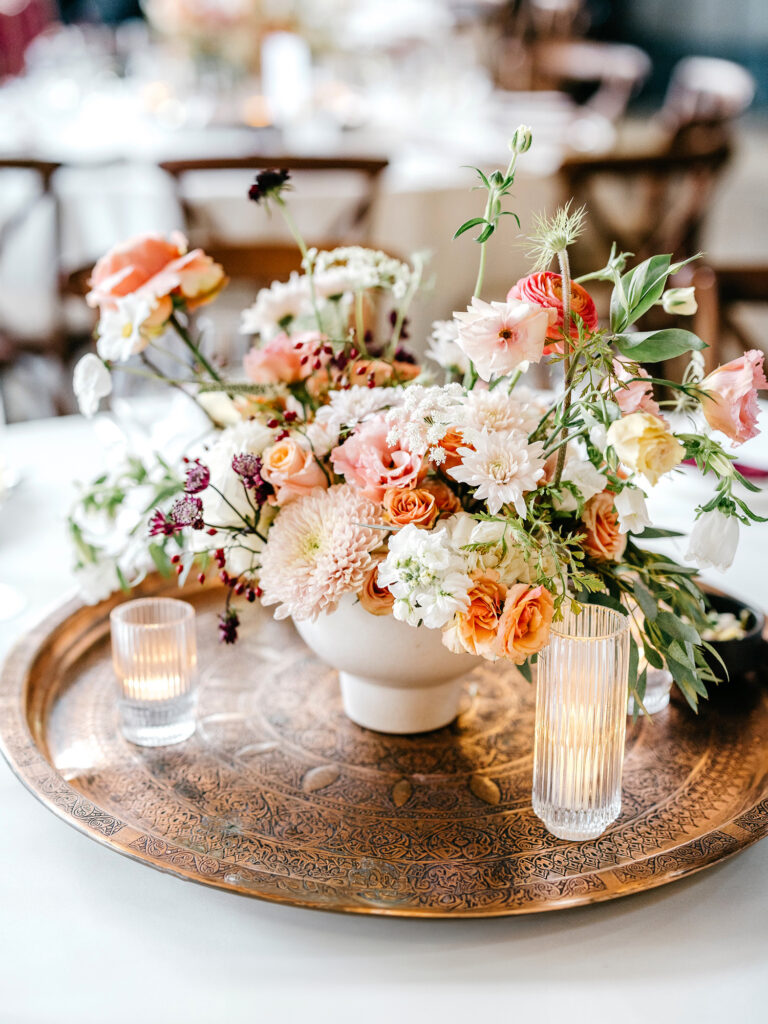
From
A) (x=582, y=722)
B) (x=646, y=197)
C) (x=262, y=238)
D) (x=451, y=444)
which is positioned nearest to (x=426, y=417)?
(x=451, y=444)

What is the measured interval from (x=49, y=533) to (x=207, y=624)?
0.32 m

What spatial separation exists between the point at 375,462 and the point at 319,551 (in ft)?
0.27

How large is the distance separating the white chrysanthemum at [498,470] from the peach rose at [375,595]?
0.40 feet

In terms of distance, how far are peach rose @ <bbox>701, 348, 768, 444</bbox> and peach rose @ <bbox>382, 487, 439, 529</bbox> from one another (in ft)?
0.65

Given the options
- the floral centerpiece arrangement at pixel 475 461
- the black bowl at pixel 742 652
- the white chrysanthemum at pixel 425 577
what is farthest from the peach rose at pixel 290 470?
the black bowl at pixel 742 652

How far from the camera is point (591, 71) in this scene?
6.14 metres

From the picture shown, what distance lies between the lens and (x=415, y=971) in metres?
0.71

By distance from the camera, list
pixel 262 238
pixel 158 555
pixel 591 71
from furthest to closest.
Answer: pixel 591 71, pixel 262 238, pixel 158 555

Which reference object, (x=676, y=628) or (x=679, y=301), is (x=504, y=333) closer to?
(x=679, y=301)

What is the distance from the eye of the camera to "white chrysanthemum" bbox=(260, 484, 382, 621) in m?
0.79

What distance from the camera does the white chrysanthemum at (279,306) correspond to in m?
1.03

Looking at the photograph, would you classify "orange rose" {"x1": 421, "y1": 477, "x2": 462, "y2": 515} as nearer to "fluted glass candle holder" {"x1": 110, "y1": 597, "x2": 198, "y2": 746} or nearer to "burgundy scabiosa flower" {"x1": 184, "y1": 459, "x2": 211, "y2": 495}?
"burgundy scabiosa flower" {"x1": 184, "y1": 459, "x2": 211, "y2": 495}

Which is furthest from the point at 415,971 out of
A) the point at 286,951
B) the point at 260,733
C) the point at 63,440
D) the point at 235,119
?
the point at 235,119

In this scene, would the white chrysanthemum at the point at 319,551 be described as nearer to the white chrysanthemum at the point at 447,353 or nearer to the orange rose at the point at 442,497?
the orange rose at the point at 442,497
